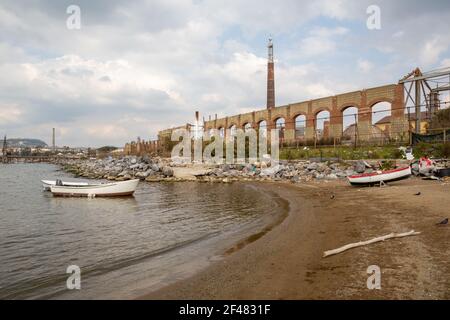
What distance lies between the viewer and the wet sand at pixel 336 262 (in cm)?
449

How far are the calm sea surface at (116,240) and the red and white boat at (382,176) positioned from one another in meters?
4.33

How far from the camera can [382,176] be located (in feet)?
50.8

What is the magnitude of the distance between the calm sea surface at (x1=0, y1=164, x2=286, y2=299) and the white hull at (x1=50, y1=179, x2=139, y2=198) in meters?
1.76

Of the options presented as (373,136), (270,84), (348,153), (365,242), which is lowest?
(365,242)

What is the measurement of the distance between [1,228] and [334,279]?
1020 cm

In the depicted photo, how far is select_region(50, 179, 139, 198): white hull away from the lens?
58.4ft

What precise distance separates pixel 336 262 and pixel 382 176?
11.3m

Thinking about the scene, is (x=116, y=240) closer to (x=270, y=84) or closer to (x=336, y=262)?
(x=336, y=262)
